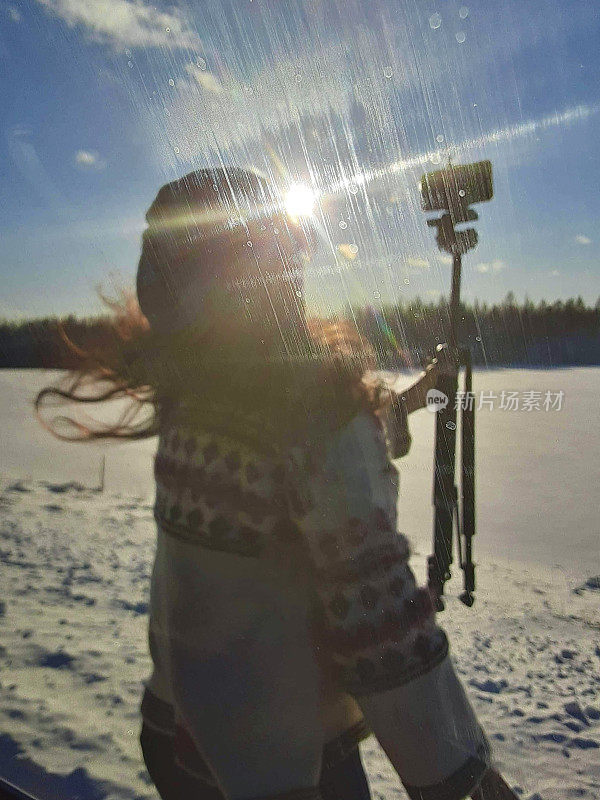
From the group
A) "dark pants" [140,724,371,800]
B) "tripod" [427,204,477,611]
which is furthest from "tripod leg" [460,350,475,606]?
"dark pants" [140,724,371,800]

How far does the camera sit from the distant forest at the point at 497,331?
77 cm

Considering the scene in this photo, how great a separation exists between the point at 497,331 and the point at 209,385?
408 mm

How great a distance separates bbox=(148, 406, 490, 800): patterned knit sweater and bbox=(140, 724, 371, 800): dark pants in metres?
0.12

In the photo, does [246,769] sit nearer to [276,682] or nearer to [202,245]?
[276,682]

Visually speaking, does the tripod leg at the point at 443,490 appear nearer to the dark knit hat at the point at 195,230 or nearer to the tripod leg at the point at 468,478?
the tripod leg at the point at 468,478

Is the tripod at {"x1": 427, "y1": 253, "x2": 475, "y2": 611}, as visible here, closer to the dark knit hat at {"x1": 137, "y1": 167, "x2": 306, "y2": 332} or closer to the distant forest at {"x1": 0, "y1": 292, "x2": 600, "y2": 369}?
the distant forest at {"x1": 0, "y1": 292, "x2": 600, "y2": 369}

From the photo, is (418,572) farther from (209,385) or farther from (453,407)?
(209,385)

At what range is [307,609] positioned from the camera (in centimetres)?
93

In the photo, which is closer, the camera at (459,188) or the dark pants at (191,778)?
the camera at (459,188)

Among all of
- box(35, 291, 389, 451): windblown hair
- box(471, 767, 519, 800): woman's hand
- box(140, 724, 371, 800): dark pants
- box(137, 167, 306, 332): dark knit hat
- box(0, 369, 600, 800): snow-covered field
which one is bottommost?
box(140, 724, 371, 800): dark pants

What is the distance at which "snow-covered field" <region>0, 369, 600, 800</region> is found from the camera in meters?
0.81

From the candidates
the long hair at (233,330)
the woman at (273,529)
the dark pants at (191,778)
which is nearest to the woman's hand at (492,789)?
the woman at (273,529)

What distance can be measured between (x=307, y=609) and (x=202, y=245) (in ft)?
1.73

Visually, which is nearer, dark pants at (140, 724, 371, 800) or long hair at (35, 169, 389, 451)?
long hair at (35, 169, 389, 451)
